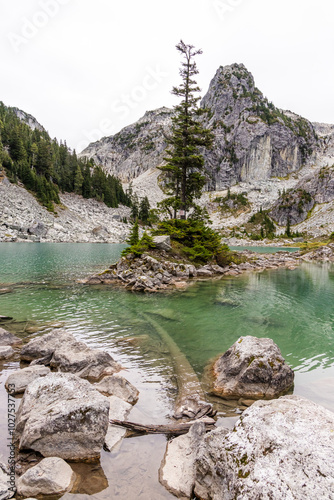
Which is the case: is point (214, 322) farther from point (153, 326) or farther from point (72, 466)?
point (72, 466)

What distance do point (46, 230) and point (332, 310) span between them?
278 feet

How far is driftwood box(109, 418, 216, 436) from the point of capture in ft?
19.9

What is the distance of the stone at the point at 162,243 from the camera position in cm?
2936

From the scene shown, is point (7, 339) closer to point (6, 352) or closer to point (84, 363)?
point (6, 352)

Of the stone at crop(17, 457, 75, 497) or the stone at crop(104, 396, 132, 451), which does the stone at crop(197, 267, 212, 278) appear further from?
the stone at crop(17, 457, 75, 497)

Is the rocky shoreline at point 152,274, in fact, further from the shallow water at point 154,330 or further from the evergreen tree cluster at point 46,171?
the evergreen tree cluster at point 46,171

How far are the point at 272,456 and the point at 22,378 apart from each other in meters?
7.05

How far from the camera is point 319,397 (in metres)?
7.83

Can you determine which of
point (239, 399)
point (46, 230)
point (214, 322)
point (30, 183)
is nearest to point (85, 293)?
point (214, 322)

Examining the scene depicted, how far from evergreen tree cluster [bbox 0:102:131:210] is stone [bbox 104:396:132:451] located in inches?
4063

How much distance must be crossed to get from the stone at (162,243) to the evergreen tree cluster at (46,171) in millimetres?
82474

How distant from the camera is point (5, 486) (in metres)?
4.25

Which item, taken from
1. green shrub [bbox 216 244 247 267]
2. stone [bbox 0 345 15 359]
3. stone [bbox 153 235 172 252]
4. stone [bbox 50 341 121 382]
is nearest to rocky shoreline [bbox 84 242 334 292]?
stone [bbox 153 235 172 252]

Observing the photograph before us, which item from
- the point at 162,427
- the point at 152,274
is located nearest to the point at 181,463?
the point at 162,427
